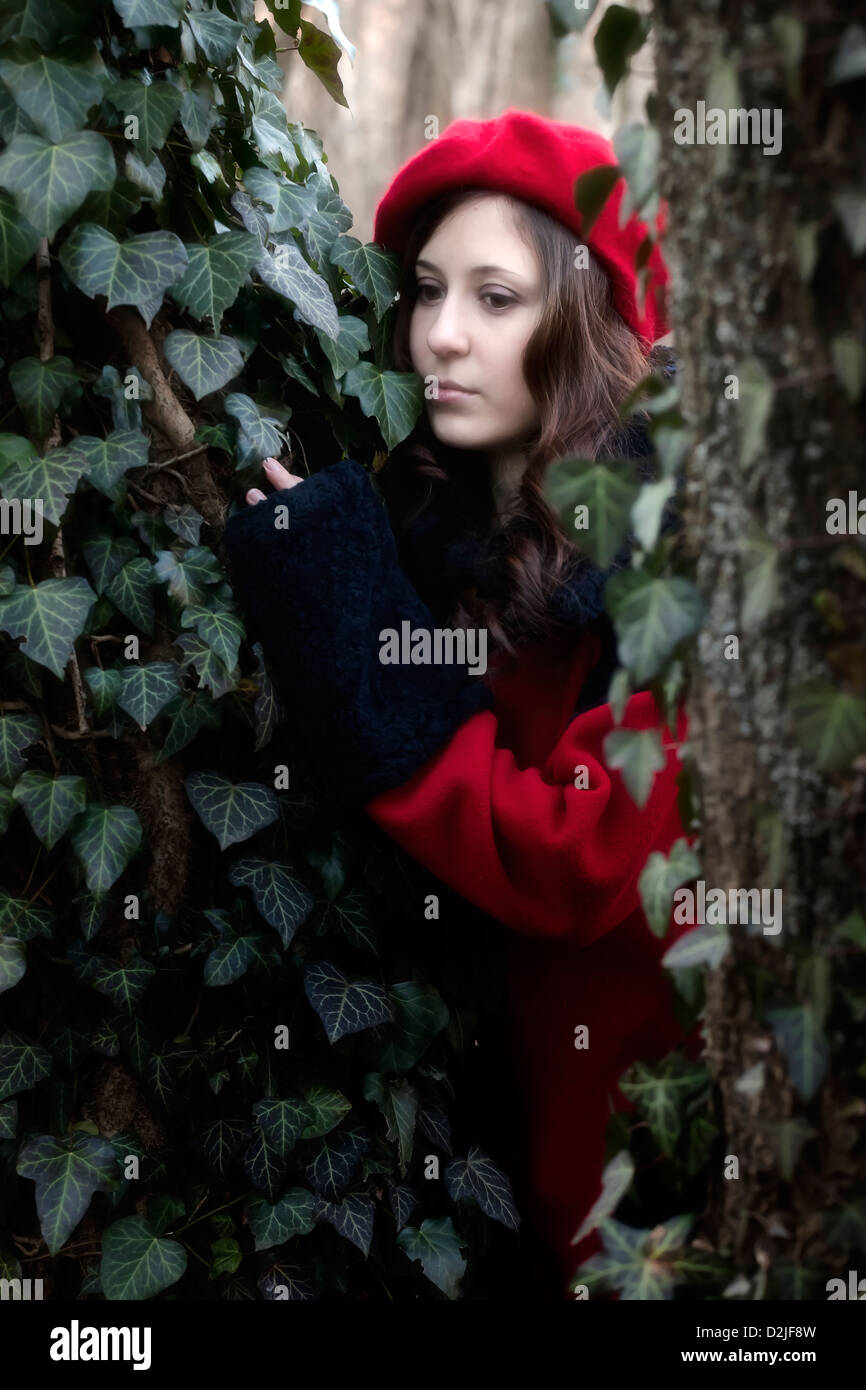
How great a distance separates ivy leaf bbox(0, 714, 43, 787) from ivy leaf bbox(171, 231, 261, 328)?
462 mm

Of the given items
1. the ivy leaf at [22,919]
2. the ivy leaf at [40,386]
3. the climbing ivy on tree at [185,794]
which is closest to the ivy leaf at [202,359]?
the climbing ivy on tree at [185,794]

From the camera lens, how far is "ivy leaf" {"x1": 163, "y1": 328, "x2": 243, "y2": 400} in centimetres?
133

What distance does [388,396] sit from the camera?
155cm

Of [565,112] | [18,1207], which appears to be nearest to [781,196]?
[18,1207]

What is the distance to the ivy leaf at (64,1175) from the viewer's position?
1344 mm

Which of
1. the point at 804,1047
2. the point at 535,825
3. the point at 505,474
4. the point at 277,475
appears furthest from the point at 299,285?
the point at 804,1047

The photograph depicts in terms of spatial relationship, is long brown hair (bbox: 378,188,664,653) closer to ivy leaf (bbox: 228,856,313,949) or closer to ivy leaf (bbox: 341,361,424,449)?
ivy leaf (bbox: 341,361,424,449)

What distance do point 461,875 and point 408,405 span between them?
0.57 m

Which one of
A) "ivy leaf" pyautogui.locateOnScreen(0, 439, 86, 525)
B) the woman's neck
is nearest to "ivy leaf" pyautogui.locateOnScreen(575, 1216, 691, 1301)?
"ivy leaf" pyautogui.locateOnScreen(0, 439, 86, 525)

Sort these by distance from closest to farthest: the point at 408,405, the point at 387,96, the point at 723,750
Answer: the point at 723,750 → the point at 408,405 → the point at 387,96

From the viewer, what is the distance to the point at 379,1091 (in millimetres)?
1486

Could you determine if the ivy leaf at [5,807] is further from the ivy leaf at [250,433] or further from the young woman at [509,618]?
the ivy leaf at [250,433]
